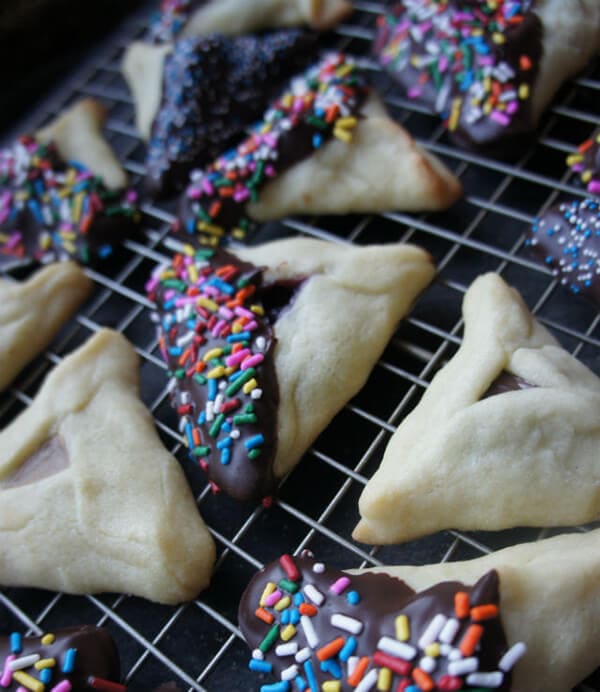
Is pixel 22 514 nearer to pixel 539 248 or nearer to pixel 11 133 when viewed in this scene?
pixel 539 248

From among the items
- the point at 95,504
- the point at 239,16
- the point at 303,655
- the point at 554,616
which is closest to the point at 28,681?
the point at 95,504

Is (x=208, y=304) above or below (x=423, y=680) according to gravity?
above

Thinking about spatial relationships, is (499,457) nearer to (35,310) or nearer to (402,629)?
(402,629)

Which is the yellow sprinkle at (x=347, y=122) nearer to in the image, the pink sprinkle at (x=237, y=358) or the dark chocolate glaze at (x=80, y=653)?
the pink sprinkle at (x=237, y=358)

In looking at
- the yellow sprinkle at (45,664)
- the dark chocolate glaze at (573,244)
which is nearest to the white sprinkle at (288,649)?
the yellow sprinkle at (45,664)

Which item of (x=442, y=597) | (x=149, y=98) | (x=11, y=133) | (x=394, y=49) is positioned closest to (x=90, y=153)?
(x=149, y=98)

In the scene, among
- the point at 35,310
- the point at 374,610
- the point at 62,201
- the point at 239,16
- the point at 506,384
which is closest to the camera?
the point at 374,610

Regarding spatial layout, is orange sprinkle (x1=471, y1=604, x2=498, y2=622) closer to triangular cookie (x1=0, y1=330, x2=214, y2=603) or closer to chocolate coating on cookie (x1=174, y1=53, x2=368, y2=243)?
triangular cookie (x1=0, y1=330, x2=214, y2=603)
